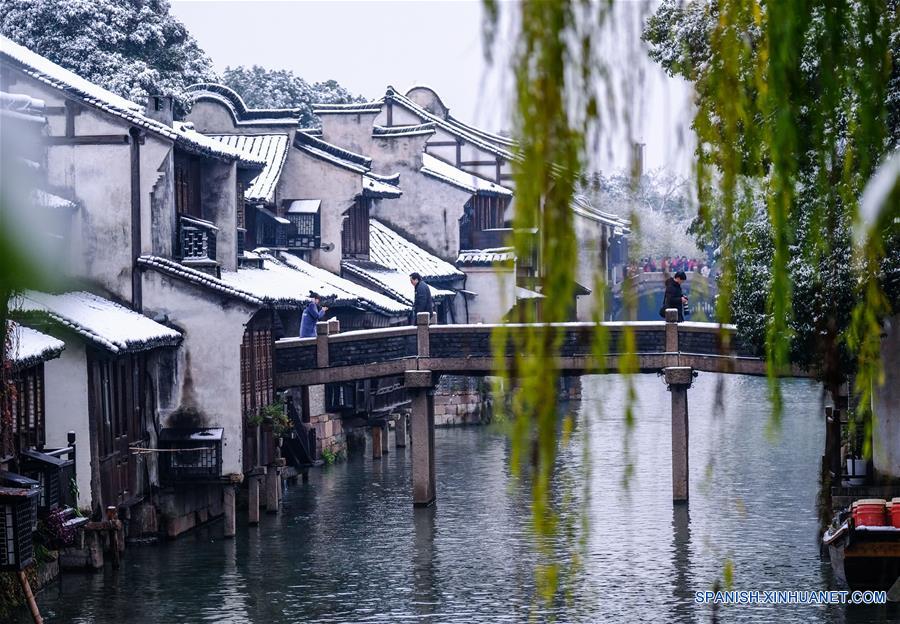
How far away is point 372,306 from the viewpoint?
41.0m

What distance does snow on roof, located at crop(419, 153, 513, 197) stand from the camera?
52.4 meters

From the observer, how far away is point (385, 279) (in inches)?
1841

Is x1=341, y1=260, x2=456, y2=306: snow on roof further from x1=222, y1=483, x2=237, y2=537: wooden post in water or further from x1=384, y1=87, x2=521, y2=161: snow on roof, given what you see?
x1=222, y1=483, x2=237, y2=537: wooden post in water

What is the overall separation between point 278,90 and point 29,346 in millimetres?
55826

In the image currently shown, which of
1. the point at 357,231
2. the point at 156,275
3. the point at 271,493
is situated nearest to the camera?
the point at 156,275

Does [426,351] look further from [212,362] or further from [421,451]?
[212,362]

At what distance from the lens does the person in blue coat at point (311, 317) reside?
34.2m

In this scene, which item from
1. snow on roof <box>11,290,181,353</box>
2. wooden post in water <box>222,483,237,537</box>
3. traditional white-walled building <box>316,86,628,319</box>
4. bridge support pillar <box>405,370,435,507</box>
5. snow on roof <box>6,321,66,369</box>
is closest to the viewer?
snow on roof <box>6,321,66,369</box>

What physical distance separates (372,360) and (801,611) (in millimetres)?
13057

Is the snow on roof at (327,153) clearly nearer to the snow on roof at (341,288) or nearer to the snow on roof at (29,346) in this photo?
the snow on roof at (341,288)

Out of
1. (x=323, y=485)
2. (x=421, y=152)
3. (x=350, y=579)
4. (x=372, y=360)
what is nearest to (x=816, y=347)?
(x=350, y=579)

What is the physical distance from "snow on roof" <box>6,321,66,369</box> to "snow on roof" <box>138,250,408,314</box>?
16.7 feet

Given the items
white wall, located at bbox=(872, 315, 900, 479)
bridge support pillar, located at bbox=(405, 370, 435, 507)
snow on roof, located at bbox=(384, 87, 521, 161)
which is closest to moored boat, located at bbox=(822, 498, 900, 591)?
white wall, located at bbox=(872, 315, 900, 479)

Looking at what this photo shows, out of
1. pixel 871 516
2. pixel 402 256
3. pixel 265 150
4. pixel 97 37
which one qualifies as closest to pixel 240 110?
pixel 265 150
